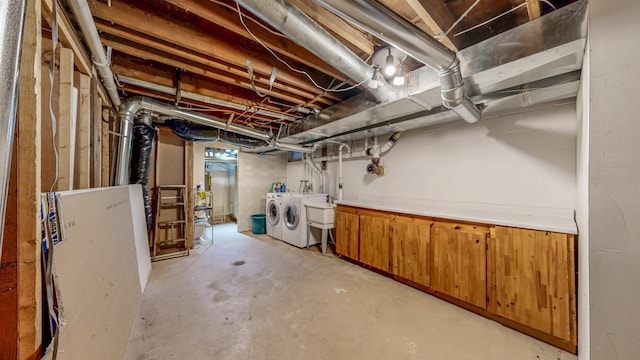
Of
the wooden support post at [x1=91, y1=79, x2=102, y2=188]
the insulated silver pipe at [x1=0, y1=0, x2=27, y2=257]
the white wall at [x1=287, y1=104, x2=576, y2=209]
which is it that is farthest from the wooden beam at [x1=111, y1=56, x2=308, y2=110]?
the white wall at [x1=287, y1=104, x2=576, y2=209]

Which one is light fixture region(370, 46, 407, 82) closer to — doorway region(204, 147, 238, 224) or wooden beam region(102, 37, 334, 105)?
wooden beam region(102, 37, 334, 105)

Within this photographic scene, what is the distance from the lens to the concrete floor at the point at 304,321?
1.69m

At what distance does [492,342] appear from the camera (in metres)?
1.80

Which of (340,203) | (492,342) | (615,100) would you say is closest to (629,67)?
(615,100)

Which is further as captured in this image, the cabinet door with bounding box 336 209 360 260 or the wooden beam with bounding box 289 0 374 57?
the cabinet door with bounding box 336 209 360 260

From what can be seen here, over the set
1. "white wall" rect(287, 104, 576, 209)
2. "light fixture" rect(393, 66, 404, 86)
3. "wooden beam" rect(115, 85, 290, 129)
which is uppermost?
"wooden beam" rect(115, 85, 290, 129)

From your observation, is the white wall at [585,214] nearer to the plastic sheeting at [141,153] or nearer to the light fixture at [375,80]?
the light fixture at [375,80]

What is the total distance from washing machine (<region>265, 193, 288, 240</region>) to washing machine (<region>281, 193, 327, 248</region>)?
5.2 inches

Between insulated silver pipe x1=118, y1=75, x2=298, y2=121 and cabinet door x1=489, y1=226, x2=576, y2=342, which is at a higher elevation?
insulated silver pipe x1=118, y1=75, x2=298, y2=121

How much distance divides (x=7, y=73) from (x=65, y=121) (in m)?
1.28

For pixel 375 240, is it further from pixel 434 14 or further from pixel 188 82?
pixel 188 82

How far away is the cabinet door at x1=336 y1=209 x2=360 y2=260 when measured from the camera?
3313mm

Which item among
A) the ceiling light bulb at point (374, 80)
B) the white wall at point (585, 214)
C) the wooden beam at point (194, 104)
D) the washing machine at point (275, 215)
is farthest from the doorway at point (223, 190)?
the white wall at point (585, 214)

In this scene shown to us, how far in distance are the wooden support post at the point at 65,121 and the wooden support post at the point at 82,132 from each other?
1.05ft
